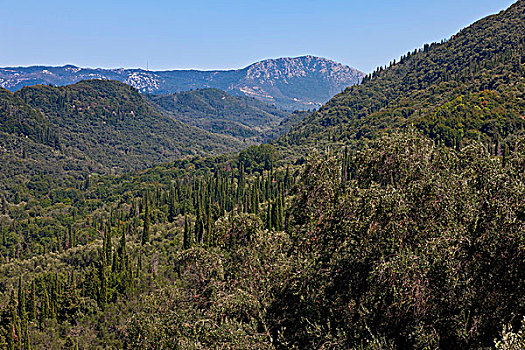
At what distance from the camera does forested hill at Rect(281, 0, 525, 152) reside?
9888cm

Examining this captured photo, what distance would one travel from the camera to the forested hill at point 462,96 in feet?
324

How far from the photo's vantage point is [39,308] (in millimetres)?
60688

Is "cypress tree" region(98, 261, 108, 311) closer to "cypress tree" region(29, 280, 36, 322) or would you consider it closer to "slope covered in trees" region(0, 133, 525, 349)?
"cypress tree" region(29, 280, 36, 322)

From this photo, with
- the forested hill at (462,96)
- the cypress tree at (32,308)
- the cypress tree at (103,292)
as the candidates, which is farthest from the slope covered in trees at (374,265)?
the forested hill at (462,96)

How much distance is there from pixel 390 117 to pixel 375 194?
452ft

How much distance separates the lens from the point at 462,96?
12062 cm

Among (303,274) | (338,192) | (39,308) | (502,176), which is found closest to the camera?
(502,176)

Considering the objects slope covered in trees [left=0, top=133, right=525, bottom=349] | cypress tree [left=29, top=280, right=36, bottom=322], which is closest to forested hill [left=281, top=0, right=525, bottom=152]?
slope covered in trees [left=0, top=133, right=525, bottom=349]

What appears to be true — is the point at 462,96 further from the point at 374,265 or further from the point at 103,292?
the point at 374,265

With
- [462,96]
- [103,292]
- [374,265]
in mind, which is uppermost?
[462,96]

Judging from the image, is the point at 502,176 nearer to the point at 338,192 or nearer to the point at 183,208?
the point at 338,192

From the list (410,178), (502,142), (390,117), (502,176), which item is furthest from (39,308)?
(390,117)

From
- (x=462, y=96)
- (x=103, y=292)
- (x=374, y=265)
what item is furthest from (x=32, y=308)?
(x=462, y=96)

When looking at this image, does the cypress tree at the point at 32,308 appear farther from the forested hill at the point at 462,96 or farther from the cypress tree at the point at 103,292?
the forested hill at the point at 462,96
